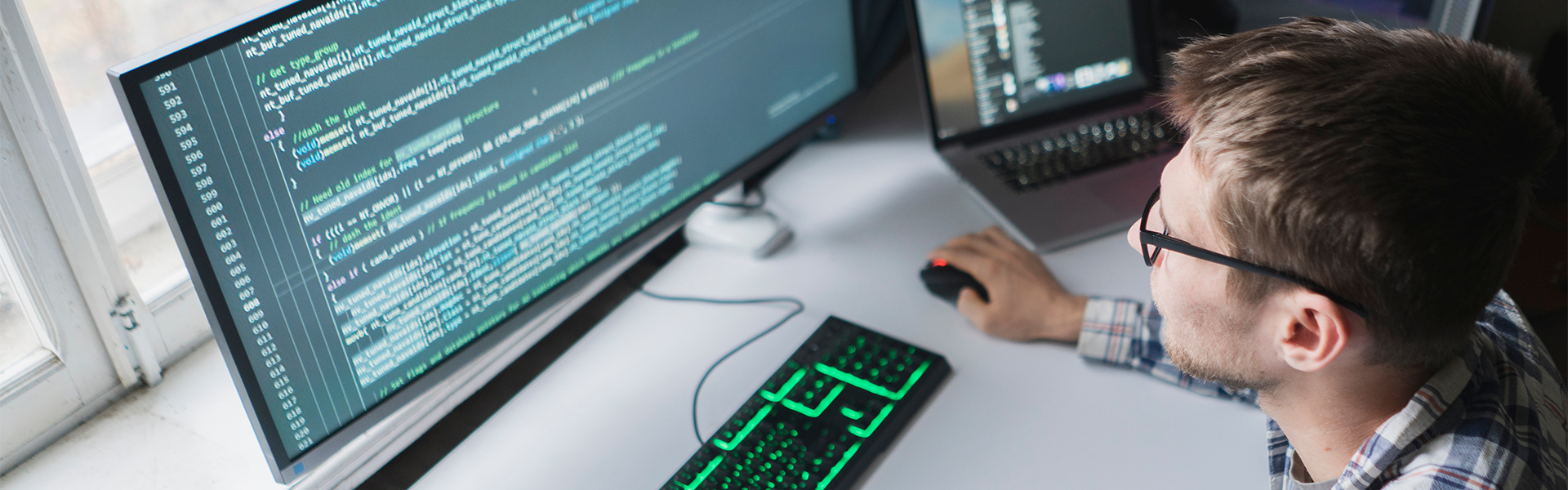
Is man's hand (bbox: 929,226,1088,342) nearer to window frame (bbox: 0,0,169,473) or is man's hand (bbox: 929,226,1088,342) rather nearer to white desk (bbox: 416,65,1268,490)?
white desk (bbox: 416,65,1268,490)

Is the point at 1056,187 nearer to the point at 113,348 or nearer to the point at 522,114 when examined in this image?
the point at 522,114

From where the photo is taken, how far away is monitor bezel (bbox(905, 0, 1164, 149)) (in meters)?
1.34

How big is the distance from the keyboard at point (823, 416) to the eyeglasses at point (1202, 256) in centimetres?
26

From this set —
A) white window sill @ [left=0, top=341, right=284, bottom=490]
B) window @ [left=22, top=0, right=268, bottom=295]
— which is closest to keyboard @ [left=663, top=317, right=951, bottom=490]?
white window sill @ [left=0, top=341, right=284, bottom=490]

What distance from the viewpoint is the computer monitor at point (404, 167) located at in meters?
0.67

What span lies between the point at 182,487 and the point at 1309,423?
986mm

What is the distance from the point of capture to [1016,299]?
3.49 feet

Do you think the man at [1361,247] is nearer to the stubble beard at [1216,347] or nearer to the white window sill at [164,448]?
the stubble beard at [1216,347]

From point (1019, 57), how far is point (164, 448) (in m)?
1.08

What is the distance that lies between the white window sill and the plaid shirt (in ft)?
3.02

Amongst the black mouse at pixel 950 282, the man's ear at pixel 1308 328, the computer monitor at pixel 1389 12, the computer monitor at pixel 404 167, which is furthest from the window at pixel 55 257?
the computer monitor at pixel 1389 12

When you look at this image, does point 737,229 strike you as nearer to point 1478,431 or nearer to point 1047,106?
point 1047,106

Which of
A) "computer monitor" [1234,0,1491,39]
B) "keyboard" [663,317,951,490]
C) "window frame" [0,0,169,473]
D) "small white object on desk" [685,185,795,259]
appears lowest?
"keyboard" [663,317,951,490]

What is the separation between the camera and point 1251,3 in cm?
138
